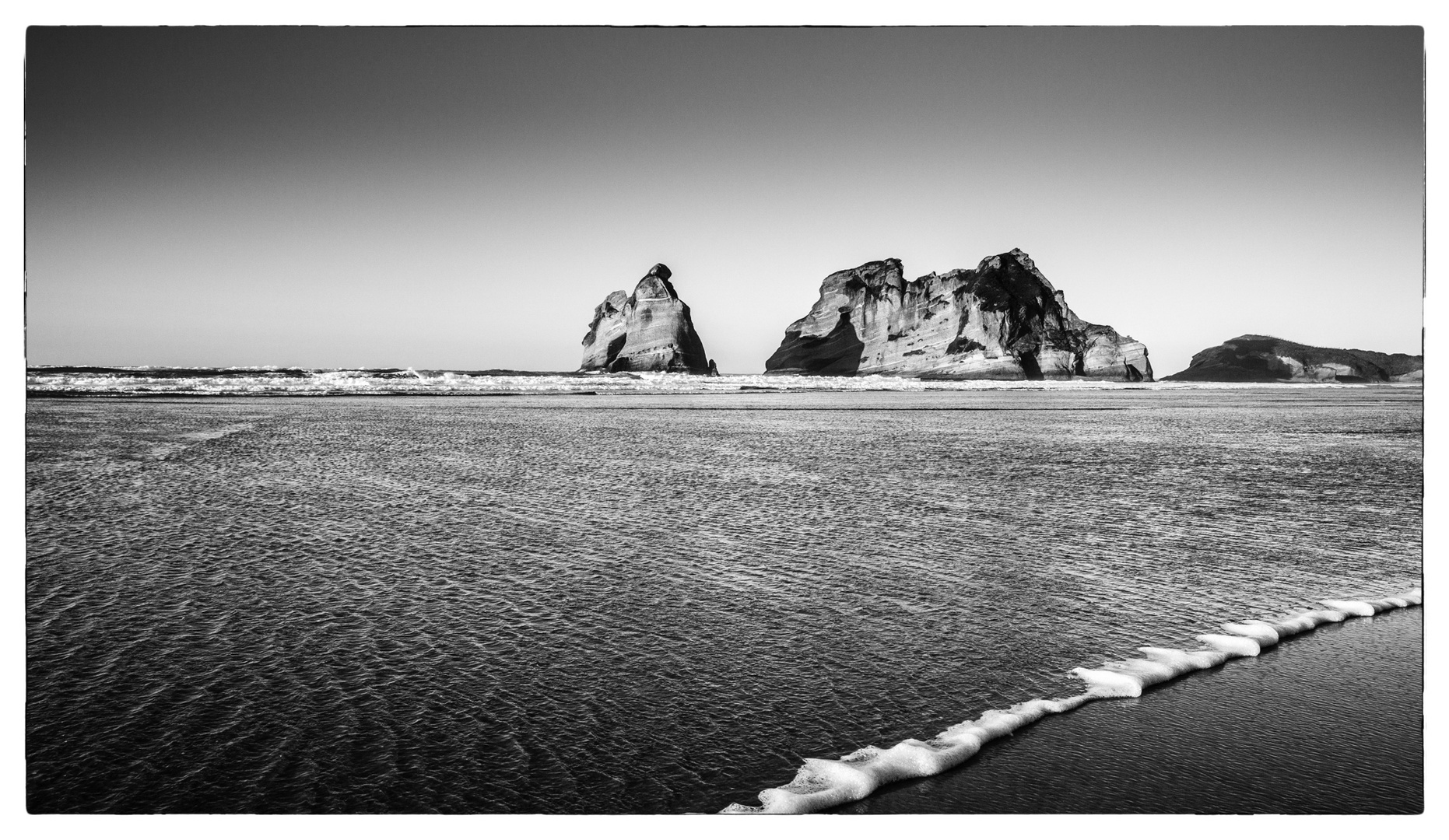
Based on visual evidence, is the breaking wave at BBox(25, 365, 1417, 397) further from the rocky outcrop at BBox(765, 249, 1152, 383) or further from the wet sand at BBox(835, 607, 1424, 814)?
the wet sand at BBox(835, 607, 1424, 814)

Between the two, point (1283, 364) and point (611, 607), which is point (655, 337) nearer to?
point (1283, 364)

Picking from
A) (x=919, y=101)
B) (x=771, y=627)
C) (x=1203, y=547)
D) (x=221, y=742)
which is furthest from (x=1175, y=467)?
(x=221, y=742)

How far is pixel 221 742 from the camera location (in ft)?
11.3

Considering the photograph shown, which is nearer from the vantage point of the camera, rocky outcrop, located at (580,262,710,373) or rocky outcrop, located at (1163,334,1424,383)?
rocky outcrop, located at (1163,334,1424,383)

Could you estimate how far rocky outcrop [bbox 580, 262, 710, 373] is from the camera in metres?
52.5

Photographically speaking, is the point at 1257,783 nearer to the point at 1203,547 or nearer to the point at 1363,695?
the point at 1363,695

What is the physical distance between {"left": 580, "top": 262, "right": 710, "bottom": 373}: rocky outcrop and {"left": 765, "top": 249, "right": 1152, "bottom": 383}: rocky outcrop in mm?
7253

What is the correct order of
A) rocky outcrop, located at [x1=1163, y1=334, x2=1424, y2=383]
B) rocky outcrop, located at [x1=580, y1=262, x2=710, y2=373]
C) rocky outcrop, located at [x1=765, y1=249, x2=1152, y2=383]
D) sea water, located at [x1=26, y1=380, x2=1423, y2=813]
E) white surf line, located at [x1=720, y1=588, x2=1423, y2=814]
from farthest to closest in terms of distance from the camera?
rocky outcrop, located at [x1=580, y1=262, x2=710, y2=373], rocky outcrop, located at [x1=765, y1=249, x2=1152, y2=383], rocky outcrop, located at [x1=1163, y1=334, x2=1424, y2=383], sea water, located at [x1=26, y1=380, x2=1423, y2=813], white surf line, located at [x1=720, y1=588, x2=1423, y2=814]

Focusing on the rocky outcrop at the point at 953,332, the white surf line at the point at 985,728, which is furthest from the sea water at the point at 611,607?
the rocky outcrop at the point at 953,332

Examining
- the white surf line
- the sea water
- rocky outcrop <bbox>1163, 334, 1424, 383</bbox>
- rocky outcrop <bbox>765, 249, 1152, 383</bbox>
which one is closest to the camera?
the white surf line

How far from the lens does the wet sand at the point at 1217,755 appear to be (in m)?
3.21

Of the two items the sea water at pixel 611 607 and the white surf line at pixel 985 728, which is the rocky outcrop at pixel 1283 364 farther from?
the white surf line at pixel 985 728

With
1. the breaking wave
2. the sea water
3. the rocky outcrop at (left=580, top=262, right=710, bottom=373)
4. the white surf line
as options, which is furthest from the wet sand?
the rocky outcrop at (left=580, top=262, right=710, bottom=373)
